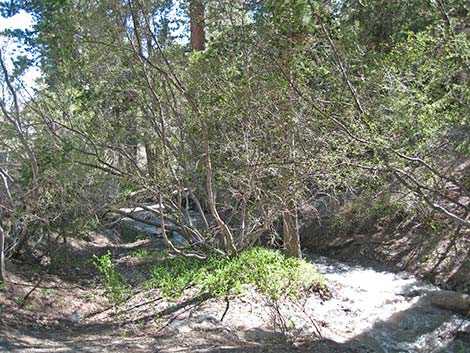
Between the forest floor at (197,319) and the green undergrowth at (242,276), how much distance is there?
0.26m

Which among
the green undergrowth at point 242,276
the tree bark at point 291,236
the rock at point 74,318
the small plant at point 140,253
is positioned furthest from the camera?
the small plant at point 140,253

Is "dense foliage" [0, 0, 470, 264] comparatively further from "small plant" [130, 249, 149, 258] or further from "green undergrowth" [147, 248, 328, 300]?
"small plant" [130, 249, 149, 258]

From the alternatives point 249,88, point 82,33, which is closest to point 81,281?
point 82,33

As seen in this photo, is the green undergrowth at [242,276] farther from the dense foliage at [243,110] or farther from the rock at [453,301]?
the rock at [453,301]

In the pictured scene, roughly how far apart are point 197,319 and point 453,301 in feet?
14.6

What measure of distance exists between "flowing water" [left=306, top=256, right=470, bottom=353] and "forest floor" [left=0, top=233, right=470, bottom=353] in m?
0.02

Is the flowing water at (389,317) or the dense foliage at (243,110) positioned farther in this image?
the flowing water at (389,317)

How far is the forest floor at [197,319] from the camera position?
6.32 m

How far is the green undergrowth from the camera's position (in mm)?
8227

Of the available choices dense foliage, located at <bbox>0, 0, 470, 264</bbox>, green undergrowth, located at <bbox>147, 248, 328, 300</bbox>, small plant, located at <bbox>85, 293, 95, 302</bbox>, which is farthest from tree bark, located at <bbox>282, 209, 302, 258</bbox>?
small plant, located at <bbox>85, 293, 95, 302</bbox>

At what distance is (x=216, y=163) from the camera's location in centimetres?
961

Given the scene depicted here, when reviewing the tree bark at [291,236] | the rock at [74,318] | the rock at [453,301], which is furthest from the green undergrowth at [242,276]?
the rock at [453,301]

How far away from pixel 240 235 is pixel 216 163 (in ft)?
5.56

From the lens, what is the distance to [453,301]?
8.27 metres
